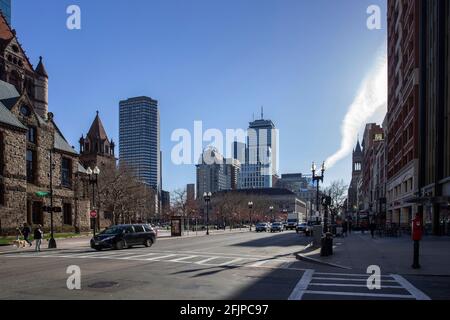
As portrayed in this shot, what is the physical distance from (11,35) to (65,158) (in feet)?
119

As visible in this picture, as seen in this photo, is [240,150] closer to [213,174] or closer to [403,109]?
[403,109]

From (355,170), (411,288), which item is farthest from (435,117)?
(355,170)

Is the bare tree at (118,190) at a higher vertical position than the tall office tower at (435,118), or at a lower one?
lower

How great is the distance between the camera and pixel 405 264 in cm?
1712

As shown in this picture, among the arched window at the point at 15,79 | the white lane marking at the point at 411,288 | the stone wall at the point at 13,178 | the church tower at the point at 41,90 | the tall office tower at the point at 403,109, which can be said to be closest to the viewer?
the white lane marking at the point at 411,288

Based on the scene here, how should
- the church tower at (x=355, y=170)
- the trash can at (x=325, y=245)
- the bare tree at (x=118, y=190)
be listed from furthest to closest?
1. the church tower at (x=355, y=170)
2. the bare tree at (x=118, y=190)
3. the trash can at (x=325, y=245)

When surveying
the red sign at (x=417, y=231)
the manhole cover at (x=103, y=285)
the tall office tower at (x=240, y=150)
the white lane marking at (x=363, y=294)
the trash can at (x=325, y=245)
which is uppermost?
the tall office tower at (x=240, y=150)

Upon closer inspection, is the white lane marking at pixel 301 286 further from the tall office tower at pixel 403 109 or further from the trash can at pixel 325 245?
the tall office tower at pixel 403 109

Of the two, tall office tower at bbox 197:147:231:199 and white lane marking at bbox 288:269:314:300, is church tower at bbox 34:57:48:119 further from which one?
white lane marking at bbox 288:269:314:300

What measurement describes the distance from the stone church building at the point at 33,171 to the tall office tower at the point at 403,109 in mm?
38880

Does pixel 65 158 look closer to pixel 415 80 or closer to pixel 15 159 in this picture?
pixel 15 159

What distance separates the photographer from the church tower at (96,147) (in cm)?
8406

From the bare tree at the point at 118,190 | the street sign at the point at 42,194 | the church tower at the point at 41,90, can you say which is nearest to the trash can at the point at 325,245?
the street sign at the point at 42,194
